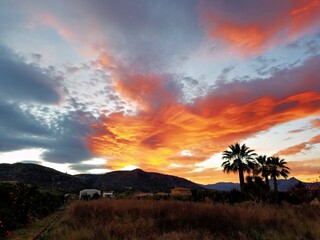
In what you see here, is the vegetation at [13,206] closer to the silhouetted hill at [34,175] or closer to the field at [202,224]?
the field at [202,224]

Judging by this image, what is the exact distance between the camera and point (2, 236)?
1631cm

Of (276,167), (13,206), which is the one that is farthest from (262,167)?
(13,206)

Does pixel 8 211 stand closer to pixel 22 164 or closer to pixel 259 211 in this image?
pixel 259 211

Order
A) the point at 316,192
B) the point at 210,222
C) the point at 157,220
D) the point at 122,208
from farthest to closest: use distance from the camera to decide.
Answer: the point at 316,192, the point at 122,208, the point at 157,220, the point at 210,222

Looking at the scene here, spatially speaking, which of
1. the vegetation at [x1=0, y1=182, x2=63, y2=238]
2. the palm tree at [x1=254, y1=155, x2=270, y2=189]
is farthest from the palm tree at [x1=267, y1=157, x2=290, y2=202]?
the vegetation at [x1=0, y1=182, x2=63, y2=238]

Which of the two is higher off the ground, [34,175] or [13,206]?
[34,175]

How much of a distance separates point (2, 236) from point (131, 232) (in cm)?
818

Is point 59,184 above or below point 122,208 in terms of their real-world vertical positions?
above

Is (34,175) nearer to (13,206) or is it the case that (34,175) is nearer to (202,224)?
(13,206)

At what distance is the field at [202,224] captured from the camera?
36.7ft

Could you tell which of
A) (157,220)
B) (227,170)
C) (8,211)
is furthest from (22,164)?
(157,220)

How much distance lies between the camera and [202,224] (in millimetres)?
13883

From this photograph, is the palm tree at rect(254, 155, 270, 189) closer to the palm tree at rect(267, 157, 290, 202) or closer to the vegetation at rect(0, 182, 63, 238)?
the palm tree at rect(267, 157, 290, 202)

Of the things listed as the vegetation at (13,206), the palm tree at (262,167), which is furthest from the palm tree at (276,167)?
the vegetation at (13,206)
